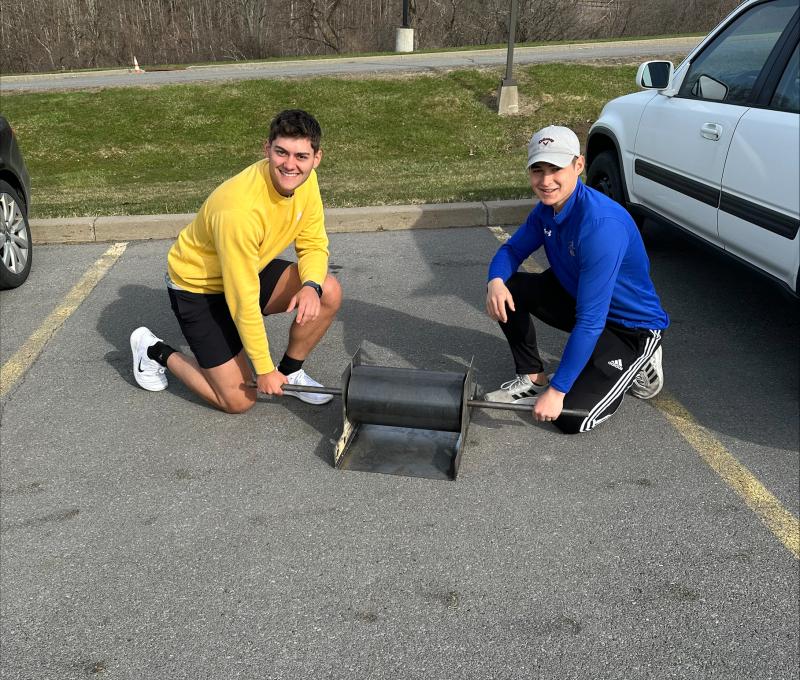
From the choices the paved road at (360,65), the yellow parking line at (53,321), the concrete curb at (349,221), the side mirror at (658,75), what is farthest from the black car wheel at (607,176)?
the paved road at (360,65)

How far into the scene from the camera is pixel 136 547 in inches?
114

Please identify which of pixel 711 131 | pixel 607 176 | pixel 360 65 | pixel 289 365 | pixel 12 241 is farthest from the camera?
pixel 360 65

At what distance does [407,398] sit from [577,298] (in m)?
0.86

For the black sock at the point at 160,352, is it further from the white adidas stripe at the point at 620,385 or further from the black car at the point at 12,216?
the white adidas stripe at the point at 620,385

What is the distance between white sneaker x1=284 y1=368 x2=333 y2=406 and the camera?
3912mm

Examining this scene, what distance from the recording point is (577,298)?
330 cm

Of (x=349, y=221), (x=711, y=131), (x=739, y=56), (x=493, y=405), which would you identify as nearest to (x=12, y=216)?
(x=349, y=221)

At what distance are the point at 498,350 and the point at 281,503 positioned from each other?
1.82 m

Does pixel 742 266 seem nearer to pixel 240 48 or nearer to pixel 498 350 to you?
pixel 498 350

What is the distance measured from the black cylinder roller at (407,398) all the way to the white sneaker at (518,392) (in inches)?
20.2

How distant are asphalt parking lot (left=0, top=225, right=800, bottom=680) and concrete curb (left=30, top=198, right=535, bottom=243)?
2192mm

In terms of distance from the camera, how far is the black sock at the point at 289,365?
397 cm

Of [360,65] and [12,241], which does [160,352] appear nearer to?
[12,241]

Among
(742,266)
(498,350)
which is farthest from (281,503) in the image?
(742,266)
